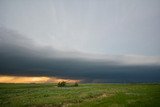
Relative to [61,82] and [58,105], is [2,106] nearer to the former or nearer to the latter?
[58,105]

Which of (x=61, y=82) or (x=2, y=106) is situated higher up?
(x=61, y=82)

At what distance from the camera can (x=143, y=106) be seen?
34250mm

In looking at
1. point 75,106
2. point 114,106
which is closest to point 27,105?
point 75,106

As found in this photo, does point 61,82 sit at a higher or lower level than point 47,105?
higher

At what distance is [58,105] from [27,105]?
6986 mm

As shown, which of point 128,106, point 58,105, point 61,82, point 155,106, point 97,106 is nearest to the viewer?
point 155,106

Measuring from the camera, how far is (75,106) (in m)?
40.5

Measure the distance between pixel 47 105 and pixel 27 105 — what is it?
4452mm

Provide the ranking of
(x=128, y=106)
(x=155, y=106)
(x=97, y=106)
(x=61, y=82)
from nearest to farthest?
(x=155, y=106)
(x=128, y=106)
(x=97, y=106)
(x=61, y=82)

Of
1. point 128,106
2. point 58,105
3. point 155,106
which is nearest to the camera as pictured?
point 155,106

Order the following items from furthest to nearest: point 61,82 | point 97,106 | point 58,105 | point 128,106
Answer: point 61,82 < point 58,105 < point 97,106 < point 128,106

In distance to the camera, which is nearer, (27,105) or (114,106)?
(114,106)

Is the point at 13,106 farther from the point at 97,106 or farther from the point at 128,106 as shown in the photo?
the point at 128,106

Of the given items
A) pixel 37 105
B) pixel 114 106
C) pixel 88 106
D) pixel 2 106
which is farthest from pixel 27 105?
pixel 114 106
